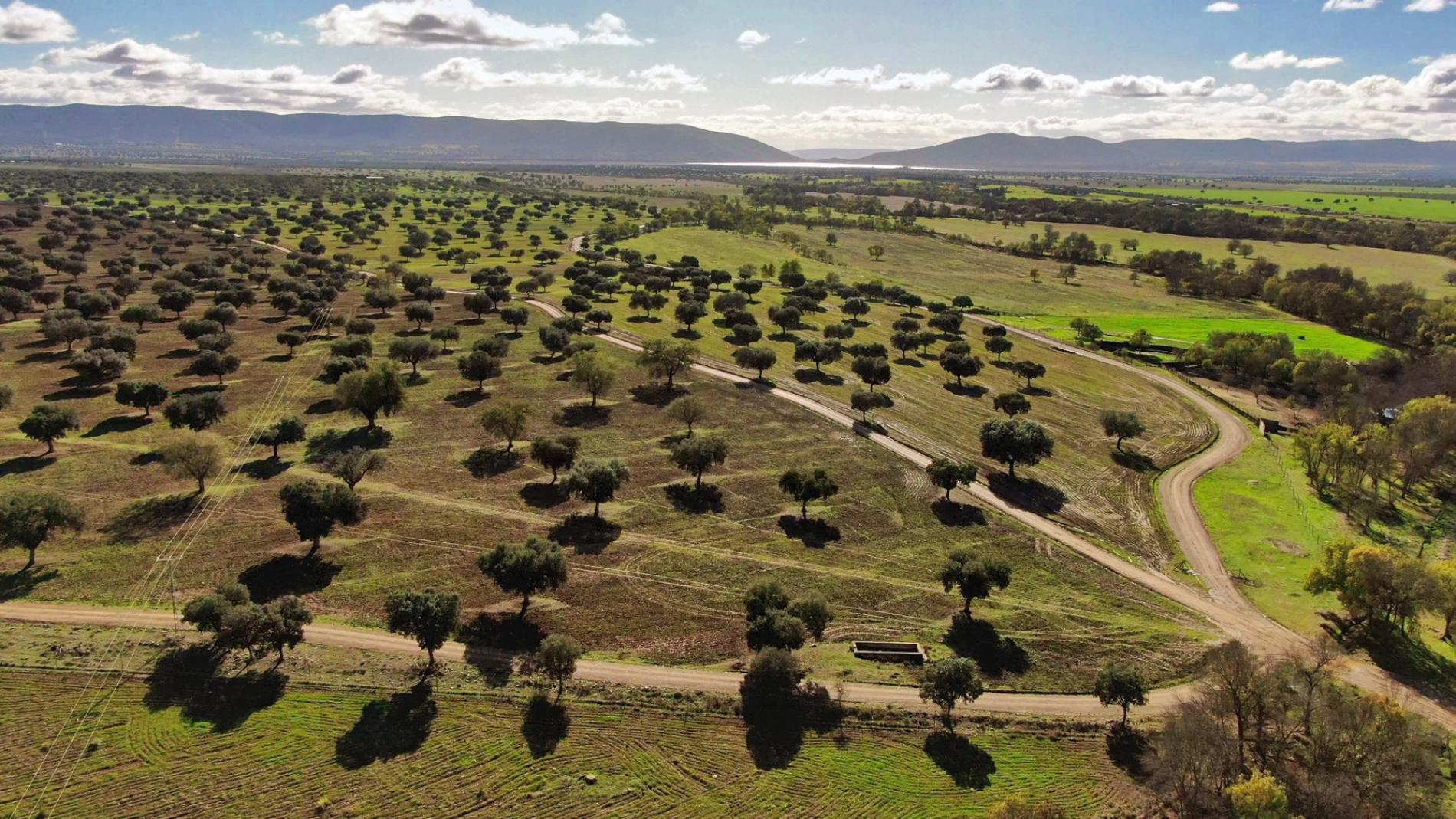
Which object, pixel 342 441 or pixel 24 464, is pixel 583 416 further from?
pixel 24 464

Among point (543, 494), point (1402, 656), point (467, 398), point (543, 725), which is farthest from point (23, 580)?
point (1402, 656)

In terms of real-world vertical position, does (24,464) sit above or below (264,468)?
above

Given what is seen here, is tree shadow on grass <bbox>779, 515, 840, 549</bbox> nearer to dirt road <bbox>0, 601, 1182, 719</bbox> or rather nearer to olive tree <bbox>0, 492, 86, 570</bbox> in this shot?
dirt road <bbox>0, 601, 1182, 719</bbox>

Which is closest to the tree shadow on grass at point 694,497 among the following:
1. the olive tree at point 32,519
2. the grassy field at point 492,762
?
the grassy field at point 492,762

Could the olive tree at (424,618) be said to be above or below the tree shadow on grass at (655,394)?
below

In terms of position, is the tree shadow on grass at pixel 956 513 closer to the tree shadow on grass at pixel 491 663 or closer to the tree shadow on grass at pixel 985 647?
the tree shadow on grass at pixel 985 647

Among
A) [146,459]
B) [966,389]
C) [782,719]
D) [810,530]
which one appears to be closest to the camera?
[782,719]

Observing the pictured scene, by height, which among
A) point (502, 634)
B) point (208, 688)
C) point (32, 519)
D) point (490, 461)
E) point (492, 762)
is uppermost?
point (32, 519)
